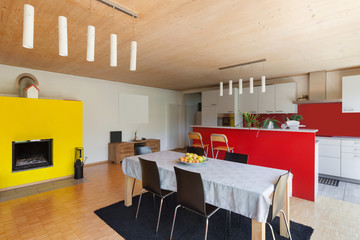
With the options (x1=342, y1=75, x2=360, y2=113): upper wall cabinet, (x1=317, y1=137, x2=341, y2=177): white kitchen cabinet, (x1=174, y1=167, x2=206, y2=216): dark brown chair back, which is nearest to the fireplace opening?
(x1=174, y1=167, x2=206, y2=216): dark brown chair back

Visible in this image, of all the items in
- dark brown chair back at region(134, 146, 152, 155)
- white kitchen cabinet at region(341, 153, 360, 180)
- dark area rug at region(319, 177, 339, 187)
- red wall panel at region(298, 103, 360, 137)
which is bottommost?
dark area rug at region(319, 177, 339, 187)

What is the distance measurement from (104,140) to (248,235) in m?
4.63

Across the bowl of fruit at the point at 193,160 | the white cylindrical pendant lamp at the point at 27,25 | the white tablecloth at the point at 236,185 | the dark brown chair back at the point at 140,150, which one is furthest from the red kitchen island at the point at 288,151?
the white cylindrical pendant lamp at the point at 27,25

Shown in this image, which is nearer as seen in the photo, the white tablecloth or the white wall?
the white tablecloth

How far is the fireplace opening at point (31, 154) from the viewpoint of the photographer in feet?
11.8

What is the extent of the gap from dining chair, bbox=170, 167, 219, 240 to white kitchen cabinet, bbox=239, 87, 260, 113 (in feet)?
14.0

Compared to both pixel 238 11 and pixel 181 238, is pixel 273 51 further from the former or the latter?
pixel 181 238

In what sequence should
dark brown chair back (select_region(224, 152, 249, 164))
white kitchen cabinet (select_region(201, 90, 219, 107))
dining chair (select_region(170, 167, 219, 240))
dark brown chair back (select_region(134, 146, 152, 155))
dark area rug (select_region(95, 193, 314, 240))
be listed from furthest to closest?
1. white kitchen cabinet (select_region(201, 90, 219, 107))
2. dark brown chair back (select_region(134, 146, 152, 155))
3. dark brown chair back (select_region(224, 152, 249, 164))
4. dark area rug (select_region(95, 193, 314, 240))
5. dining chair (select_region(170, 167, 219, 240))

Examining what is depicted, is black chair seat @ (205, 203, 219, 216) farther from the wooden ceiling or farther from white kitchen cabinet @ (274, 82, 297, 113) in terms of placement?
white kitchen cabinet @ (274, 82, 297, 113)

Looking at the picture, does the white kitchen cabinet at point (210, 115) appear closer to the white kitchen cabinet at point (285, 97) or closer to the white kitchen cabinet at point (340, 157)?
the white kitchen cabinet at point (285, 97)

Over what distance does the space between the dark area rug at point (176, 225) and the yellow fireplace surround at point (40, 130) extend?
2010 millimetres

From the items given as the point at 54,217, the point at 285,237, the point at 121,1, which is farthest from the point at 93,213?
the point at 121,1

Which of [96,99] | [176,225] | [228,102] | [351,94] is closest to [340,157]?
[351,94]

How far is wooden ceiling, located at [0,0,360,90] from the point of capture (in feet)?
6.32
